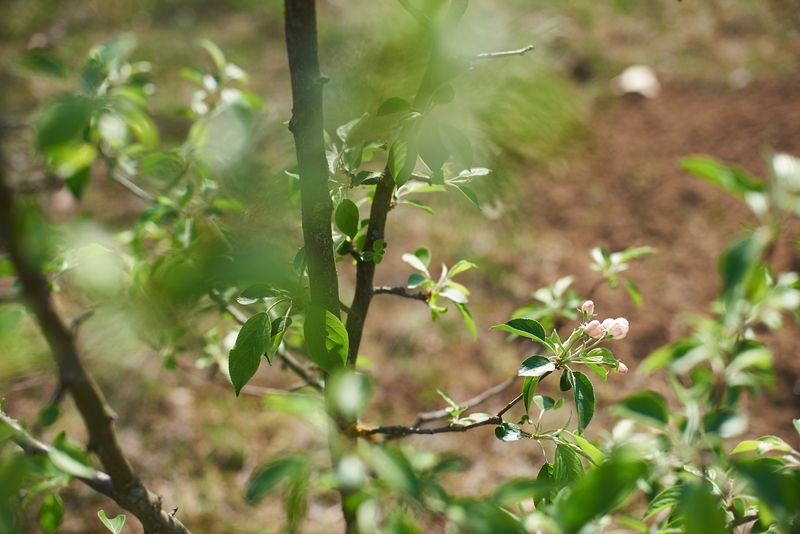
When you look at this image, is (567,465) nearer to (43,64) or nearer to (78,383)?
(78,383)

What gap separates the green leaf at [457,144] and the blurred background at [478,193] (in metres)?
0.03

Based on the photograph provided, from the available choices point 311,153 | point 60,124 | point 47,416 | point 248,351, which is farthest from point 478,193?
point 47,416

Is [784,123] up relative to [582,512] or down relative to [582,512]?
down

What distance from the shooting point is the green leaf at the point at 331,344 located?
943mm

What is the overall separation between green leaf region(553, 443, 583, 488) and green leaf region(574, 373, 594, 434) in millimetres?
37

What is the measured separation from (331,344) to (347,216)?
8.0 inches

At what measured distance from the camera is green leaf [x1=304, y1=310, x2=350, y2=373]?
94 cm

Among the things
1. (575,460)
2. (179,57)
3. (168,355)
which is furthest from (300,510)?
(179,57)

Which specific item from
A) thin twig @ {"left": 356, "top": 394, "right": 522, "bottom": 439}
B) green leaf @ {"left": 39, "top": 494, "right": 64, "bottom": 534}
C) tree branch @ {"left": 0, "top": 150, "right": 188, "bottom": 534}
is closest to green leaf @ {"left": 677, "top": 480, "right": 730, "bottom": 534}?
thin twig @ {"left": 356, "top": 394, "right": 522, "bottom": 439}

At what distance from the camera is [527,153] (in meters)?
1.14

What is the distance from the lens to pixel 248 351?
0.92 m

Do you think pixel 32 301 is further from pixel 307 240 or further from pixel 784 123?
pixel 784 123

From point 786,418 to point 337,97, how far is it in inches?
101

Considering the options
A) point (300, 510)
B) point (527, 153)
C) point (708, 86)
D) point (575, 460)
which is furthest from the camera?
point (708, 86)
